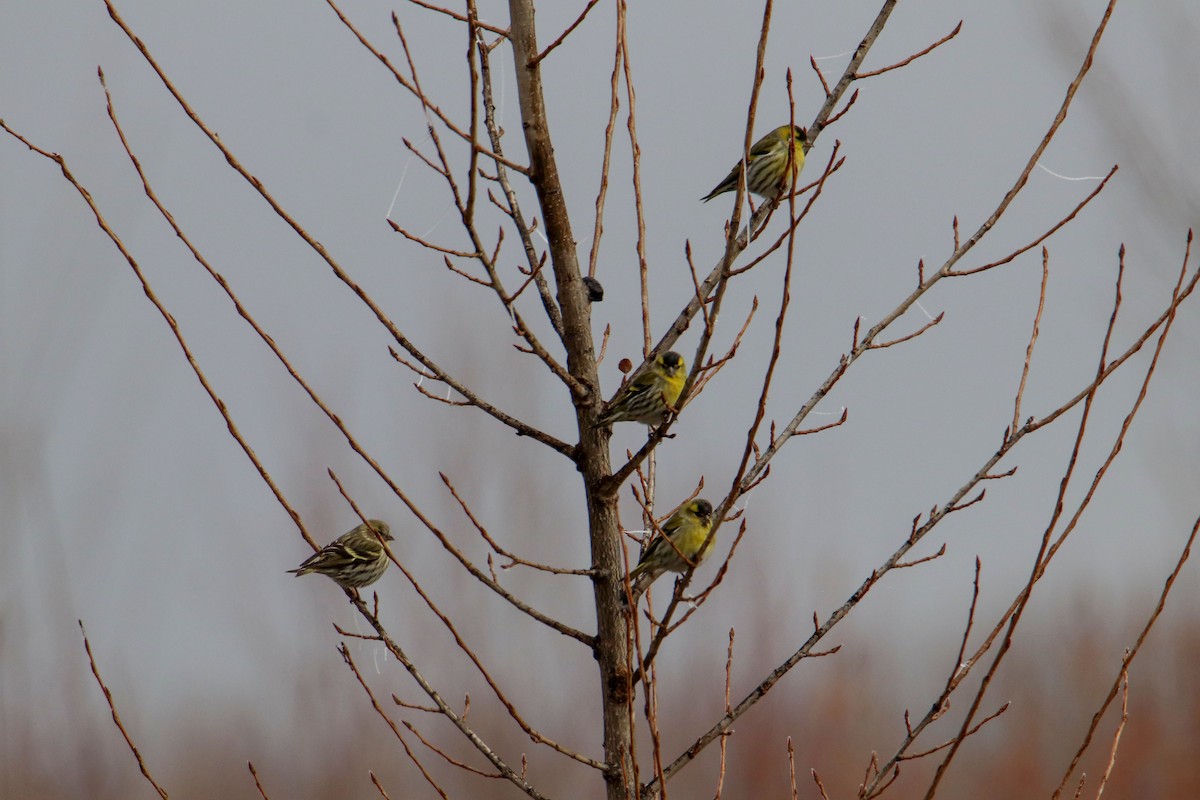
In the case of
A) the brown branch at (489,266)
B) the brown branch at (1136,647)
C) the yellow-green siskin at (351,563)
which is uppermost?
the yellow-green siskin at (351,563)

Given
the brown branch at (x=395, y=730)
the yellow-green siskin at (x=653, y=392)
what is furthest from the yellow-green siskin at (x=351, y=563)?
the brown branch at (x=395, y=730)

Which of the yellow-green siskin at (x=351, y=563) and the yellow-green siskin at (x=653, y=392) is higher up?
the yellow-green siskin at (x=351, y=563)

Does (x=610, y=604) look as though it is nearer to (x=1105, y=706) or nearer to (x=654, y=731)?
(x=654, y=731)

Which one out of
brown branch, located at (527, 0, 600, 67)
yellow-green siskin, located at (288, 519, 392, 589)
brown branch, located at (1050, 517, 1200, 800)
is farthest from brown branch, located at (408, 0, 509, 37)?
yellow-green siskin, located at (288, 519, 392, 589)

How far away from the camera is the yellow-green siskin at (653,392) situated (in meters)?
4.16

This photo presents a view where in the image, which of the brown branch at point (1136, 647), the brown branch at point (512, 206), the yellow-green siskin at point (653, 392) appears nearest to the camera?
the brown branch at point (1136, 647)

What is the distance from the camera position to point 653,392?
4.95 metres

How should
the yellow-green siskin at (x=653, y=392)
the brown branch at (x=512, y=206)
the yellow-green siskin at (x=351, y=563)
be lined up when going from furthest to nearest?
the yellow-green siskin at (x=351, y=563) < the yellow-green siskin at (x=653, y=392) < the brown branch at (x=512, y=206)

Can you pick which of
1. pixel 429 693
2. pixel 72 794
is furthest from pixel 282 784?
pixel 429 693

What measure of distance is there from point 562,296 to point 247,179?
773 mm

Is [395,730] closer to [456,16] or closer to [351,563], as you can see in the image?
[456,16]

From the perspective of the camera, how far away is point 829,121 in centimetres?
286

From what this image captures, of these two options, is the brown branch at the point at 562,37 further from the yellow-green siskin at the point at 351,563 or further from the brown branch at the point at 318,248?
the yellow-green siskin at the point at 351,563

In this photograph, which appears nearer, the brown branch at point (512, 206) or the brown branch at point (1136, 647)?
the brown branch at point (1136, 647)
